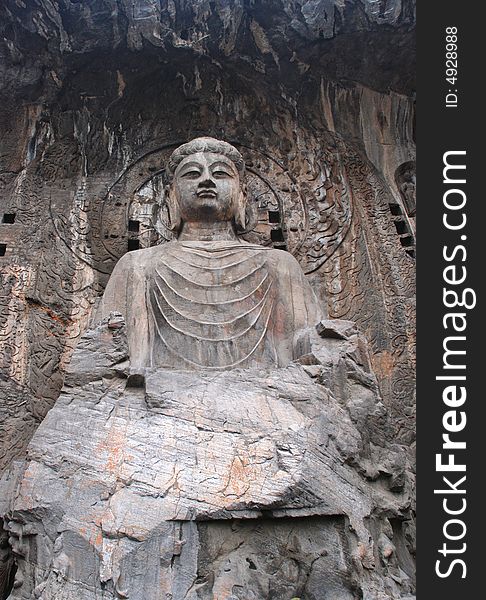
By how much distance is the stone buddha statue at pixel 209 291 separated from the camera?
5570 millimetres

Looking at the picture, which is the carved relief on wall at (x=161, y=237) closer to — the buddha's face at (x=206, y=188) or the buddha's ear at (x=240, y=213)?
the buddha's ear at (x=240, y=213)

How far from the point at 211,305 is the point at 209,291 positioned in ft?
0.46

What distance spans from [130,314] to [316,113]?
313 cm

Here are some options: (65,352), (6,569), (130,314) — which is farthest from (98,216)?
(6,569)

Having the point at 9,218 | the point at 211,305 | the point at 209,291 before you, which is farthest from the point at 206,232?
the point at 9,218

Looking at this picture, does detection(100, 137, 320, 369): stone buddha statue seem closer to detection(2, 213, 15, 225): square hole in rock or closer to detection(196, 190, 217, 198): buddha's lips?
detection(196, 190, 217, 198): buddha's lips

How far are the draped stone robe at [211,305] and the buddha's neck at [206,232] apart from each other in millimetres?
168

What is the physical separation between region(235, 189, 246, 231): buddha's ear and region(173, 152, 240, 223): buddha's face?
0.26ft

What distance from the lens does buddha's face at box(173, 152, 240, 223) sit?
6.37 m

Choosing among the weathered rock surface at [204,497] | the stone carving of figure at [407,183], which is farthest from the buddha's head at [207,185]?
the weathered rock surface at [204,497]

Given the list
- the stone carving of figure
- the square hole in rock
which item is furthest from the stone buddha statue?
the stone carving of figure

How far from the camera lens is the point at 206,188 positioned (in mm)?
6367

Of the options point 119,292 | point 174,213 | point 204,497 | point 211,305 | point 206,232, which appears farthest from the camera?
point 174,213

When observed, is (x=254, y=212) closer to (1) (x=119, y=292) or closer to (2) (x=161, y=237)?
(2) (x=161, y=237)
